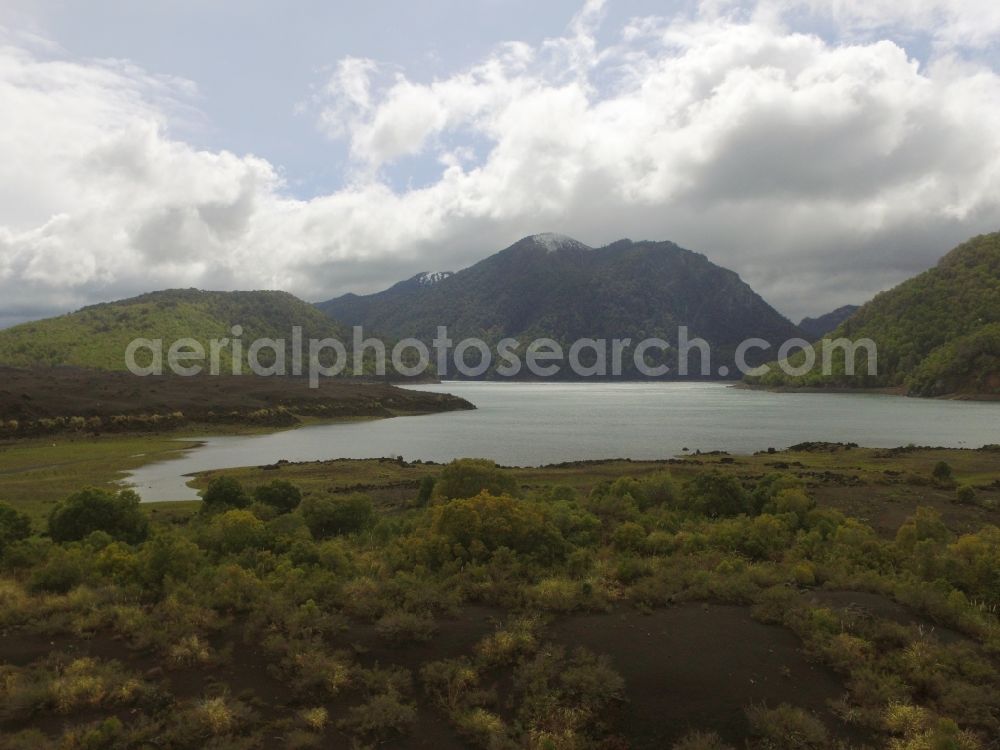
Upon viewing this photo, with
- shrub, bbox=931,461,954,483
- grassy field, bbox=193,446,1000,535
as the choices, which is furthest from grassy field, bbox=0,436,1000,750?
shrub, bbox=931,461,954,483

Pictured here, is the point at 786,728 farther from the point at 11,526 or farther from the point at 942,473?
the point at 942,473

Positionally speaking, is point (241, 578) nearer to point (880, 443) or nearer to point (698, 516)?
point (698, 516)

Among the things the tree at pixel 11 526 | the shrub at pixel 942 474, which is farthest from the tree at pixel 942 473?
the tree at pixel 11 526

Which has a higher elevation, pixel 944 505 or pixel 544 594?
pixel 544 594

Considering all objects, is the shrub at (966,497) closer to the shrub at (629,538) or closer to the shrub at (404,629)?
the shrub at (629,538)

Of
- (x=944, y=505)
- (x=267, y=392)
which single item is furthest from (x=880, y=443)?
(x=267, y=392)
